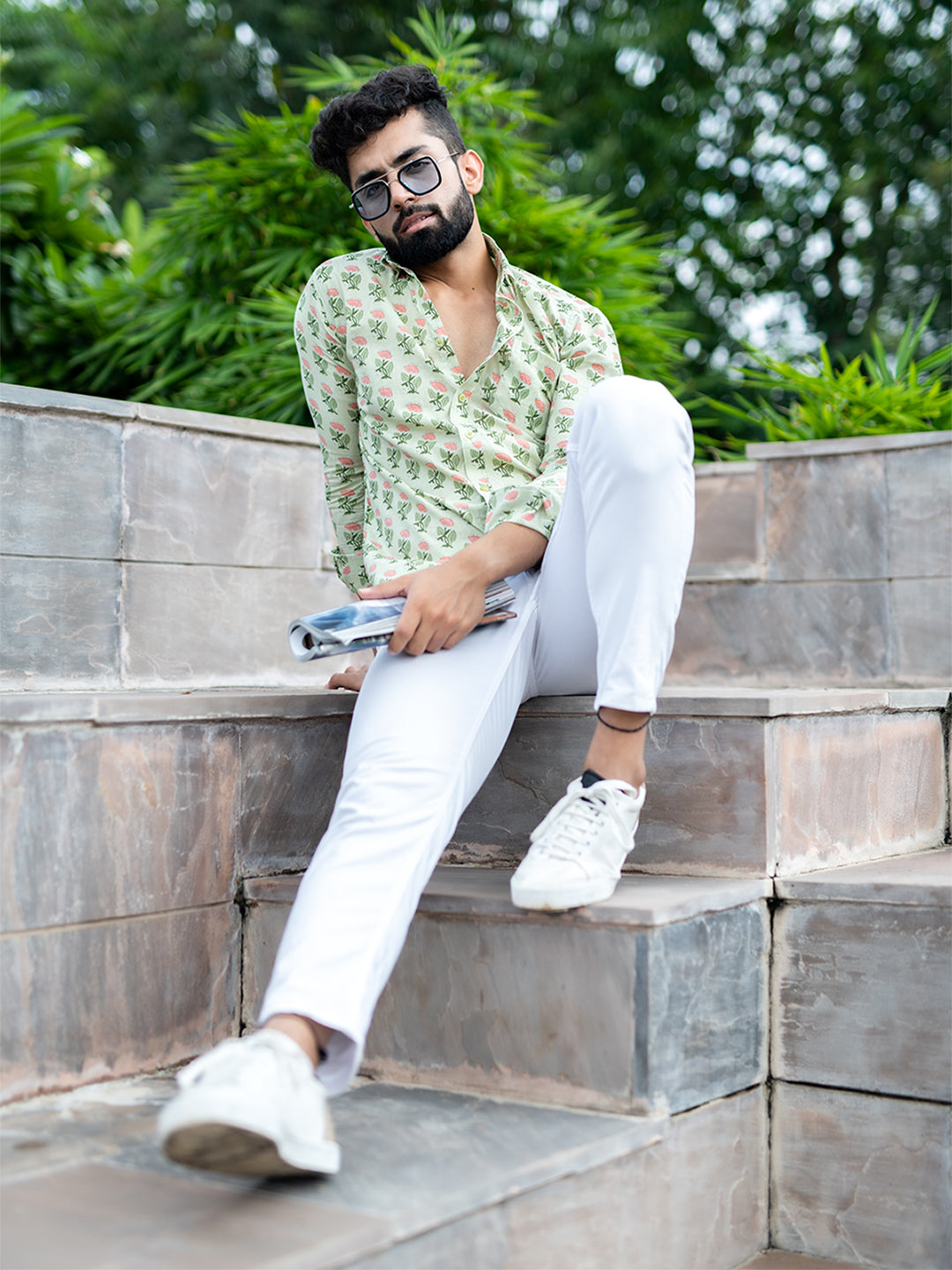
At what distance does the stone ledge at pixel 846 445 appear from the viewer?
322 centimetres

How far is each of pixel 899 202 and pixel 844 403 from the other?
765cm

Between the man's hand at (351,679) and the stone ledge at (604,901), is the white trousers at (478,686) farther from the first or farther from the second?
the man's hand at (351,679)

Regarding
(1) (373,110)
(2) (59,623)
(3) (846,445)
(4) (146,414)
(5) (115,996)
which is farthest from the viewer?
(3) (846,445)

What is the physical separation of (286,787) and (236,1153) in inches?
35.9

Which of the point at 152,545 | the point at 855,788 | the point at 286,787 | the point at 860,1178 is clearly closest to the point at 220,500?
the point at 152,545

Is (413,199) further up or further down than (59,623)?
further up

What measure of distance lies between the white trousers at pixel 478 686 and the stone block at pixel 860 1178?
681 millimetres

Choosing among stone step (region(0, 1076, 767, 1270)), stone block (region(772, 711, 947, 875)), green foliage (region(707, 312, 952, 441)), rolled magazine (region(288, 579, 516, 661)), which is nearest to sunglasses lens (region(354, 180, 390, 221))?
rolled magazine (region(288, 579, 516, 661))

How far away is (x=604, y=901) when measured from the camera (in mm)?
1737

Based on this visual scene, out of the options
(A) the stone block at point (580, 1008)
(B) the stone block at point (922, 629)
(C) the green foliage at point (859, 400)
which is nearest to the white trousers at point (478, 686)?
(A) the stone block at point (580, 1008)

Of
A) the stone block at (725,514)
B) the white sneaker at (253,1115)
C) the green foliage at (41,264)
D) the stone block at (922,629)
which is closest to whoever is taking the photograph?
the white sneaker at (253,1115)

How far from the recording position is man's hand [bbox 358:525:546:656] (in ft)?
5.92

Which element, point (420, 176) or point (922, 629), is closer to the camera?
point (420, 176)

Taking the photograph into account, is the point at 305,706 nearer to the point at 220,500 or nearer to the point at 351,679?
the point at 351,679
